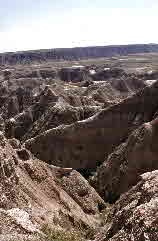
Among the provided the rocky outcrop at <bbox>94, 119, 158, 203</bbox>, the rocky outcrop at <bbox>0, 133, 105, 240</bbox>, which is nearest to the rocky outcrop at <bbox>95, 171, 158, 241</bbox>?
the rocky outcrop at <bbox>0, 133, 105, 240</bbox>

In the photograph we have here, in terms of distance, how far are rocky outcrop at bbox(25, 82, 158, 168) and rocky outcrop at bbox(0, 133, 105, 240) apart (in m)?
11.9

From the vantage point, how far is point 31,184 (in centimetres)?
2680

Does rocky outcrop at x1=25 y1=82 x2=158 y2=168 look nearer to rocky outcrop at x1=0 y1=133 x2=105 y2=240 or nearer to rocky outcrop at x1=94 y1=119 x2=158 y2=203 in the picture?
rocky outcrop at x1=94 y1=119 x2=158 y2=203

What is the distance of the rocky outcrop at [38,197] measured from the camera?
→ 20.1 m

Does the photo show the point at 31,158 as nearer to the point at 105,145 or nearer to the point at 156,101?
the point at 105,145

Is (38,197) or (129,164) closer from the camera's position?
(38,197)

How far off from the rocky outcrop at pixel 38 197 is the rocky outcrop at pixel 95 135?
11.9m

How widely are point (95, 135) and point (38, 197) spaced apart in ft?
65.0

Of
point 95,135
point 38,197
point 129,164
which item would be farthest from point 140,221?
point 95,135

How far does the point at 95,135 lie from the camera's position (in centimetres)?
4506

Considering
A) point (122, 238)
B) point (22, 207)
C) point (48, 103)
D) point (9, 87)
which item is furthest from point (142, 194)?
point (9, 87)

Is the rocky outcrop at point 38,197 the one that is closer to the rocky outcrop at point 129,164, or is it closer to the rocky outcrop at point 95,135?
the rocky outcrop at point 129,164

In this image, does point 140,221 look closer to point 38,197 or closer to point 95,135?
point 38,197

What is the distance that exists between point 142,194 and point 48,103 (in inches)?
2046
